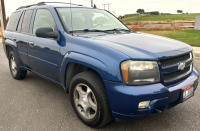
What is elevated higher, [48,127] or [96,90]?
[96,90]

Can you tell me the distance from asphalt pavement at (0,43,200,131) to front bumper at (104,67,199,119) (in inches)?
21.0

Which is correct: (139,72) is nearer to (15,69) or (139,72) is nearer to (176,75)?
(176,75)

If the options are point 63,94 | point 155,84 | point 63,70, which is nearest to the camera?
point 155,84

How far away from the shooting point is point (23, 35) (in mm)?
4137

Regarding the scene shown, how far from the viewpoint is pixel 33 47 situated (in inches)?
145

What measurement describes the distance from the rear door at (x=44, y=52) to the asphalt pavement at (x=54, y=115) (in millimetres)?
535

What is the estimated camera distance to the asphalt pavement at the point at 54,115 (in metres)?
2.70

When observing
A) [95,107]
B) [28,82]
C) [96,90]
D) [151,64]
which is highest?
[151,64]

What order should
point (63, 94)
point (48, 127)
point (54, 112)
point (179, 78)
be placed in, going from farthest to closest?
point (63, 94) < point (54, 112) < point (48, 127) < point (179, 78)

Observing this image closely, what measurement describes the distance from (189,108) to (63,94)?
7.99 feet

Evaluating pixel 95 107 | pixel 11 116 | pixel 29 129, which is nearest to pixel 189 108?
pixel 95 107

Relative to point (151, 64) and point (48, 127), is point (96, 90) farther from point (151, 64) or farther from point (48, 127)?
point (48, 127)

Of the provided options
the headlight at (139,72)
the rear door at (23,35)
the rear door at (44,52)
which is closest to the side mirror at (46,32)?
the rear door at (44,52)

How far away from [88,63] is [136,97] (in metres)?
0.77
